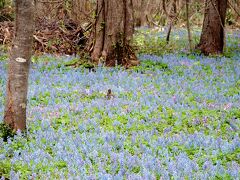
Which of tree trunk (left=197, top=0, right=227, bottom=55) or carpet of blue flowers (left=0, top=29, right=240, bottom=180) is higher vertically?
tree trunk (left=197, top=0, right=227, bottom=55)

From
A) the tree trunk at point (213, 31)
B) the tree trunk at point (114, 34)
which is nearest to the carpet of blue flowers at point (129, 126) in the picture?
the tree trunk at point (114, 34)

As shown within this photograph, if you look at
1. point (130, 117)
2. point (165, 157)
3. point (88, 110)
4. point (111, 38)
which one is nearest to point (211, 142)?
point (165, 157)

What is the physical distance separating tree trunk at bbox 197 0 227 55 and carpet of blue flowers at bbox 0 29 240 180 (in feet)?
8.99

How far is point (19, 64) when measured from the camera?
6090 mm

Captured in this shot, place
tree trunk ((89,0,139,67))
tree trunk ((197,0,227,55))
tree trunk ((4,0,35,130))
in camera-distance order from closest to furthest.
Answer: tree trunk ((4,0,35,130)) → tree trunk ((89,0,139,67)) → tree trunk ((197,0,227,55))

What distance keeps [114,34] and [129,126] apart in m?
5.60

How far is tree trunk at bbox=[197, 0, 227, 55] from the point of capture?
45.5ft

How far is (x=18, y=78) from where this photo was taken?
6.12 m

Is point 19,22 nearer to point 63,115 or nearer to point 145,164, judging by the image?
point 63,115

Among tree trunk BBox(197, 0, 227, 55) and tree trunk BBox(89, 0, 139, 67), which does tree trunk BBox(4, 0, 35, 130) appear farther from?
tree trunk BBox(197, 0, 227, 55)

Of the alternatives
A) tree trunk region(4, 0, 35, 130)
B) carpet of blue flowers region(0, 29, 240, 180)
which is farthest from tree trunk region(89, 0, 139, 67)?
tree trunk region(4, 0, 35, 130)

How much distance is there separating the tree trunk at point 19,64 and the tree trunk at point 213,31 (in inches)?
346

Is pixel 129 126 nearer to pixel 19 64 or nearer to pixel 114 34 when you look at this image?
pixel 19 64

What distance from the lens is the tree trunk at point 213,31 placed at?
45.5ft
